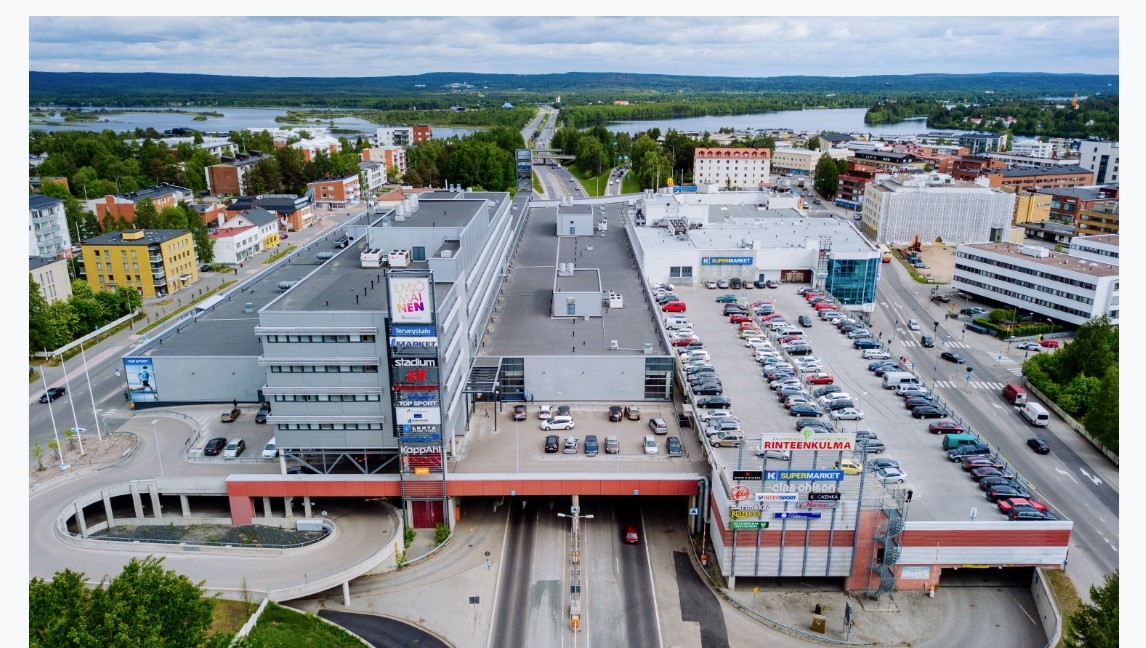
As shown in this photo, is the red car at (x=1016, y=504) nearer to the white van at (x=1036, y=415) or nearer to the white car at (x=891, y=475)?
the white car at (x=891, y=475)

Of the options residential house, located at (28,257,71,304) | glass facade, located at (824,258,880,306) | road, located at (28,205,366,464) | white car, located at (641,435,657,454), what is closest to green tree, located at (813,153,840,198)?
glass facade, located at (824,258,880,306)

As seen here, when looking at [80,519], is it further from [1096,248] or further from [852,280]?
[1096,248]

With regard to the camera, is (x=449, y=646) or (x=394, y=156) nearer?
(x=449, y=646)

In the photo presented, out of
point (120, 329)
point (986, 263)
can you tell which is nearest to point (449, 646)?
point (120, 329)

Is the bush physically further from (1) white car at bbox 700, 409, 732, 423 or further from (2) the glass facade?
(2) the glass facade

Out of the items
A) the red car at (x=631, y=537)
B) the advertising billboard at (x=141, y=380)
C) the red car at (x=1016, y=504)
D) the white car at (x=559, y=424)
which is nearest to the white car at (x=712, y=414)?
the white car at (x=559, y=424)

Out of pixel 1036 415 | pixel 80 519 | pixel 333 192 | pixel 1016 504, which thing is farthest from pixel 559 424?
pixel 333 192

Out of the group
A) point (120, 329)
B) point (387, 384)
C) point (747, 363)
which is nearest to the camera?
point (387, 384)

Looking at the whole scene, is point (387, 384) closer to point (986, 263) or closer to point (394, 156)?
point (986, 263)
